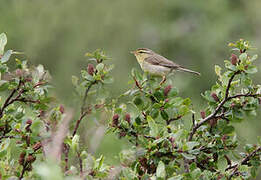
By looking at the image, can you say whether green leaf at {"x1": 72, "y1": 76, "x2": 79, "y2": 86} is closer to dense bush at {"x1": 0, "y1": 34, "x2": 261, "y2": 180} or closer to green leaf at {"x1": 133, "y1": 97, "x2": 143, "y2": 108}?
dense bush at {"x1": 0, "y1": 34, "x2": 261, "y2": 180}

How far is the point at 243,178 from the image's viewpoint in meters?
2.49

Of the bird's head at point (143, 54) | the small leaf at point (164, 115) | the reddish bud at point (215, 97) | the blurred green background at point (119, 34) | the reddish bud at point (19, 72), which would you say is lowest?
the reddish bud at point (19, 72)

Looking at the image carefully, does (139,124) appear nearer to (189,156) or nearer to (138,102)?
(138,102)

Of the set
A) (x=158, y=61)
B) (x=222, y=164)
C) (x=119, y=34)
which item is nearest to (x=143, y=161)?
(x=222, y=164)

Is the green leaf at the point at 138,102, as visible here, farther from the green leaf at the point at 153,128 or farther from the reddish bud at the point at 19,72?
the reddish bud at the point at 19,72

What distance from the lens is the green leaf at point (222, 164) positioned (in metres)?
2.54

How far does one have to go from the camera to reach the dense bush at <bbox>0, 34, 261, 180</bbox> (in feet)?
7.37

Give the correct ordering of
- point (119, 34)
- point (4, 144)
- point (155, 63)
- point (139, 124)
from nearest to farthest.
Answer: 1. point (4, 144)
2. point (139, 124)
3. point (155, 63)
4. point (119, 34)

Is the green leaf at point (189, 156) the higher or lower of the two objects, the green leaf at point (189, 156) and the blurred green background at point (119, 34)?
the lower

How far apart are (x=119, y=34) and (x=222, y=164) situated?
41.5ft

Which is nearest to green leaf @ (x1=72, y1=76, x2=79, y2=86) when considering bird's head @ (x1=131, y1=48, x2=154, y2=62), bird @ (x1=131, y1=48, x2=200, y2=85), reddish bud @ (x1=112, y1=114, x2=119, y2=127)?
reddish bud @ (x1=112, y1=114, x2=119, y2=127)

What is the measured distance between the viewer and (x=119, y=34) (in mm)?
15070

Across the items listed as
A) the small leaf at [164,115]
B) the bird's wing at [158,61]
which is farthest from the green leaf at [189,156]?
the bird's wing at [158,61]

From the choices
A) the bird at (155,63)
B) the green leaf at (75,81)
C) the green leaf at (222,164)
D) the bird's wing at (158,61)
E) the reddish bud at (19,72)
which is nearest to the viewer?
the reddish bud at (19,72)
